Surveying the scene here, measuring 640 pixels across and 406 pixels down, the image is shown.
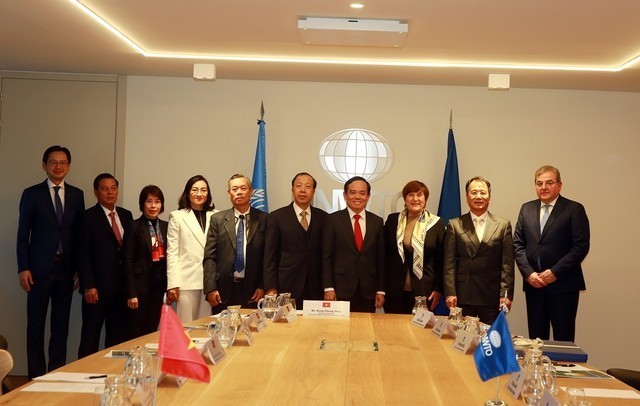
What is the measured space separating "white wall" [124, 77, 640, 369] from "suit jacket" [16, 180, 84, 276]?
3.84ft

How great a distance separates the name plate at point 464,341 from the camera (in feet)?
11.1

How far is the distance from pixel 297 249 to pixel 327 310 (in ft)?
4.79

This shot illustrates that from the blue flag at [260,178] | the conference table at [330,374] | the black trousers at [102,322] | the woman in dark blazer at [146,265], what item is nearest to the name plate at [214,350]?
the conference table at [330,374]

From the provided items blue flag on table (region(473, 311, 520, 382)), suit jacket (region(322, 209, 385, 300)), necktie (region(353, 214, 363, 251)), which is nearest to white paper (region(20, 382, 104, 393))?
blue flag on table (region(473, 311, 520, 382))

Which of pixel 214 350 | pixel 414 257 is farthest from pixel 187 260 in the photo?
pixel 214 350

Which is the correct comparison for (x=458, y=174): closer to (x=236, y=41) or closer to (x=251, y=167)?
(x=251, y=167)

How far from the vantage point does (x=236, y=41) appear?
19.8ft

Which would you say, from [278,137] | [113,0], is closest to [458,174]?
[278,137]

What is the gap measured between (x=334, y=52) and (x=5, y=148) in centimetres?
352

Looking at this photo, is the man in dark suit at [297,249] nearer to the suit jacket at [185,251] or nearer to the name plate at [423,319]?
the suit jacket at [185,251]

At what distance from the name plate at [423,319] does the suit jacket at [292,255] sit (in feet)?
5.82

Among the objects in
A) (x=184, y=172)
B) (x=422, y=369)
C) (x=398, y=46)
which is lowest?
(x=422, y=369)

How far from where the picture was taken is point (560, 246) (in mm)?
6098

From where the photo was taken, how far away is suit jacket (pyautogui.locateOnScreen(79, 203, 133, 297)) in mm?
6320
